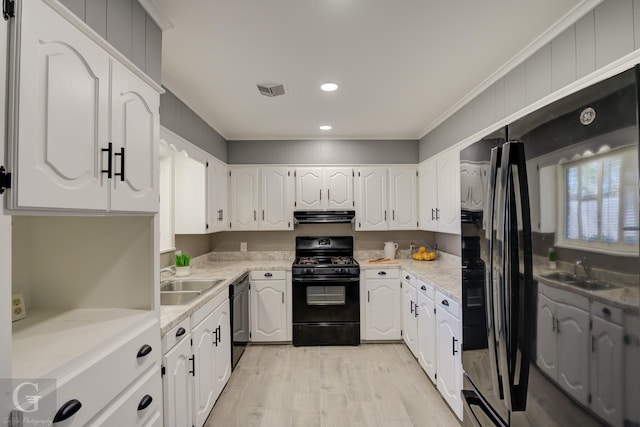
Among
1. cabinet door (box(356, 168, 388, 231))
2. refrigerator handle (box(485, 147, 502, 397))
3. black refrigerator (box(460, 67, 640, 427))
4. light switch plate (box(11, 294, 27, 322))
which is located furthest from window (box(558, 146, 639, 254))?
cabinet door (box(356, 168, 388, 231))

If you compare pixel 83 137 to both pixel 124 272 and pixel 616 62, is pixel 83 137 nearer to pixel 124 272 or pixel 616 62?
pixel 124 272

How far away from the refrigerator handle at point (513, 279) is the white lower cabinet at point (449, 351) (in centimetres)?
93

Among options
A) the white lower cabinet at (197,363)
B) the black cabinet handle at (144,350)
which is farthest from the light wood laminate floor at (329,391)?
the black cabinet handle at (144,350)

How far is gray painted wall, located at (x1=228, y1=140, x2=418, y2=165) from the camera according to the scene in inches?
161

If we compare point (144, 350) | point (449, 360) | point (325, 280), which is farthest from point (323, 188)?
point (144, 350)

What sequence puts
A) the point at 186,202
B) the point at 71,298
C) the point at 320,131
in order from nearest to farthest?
the point at 71,298 → the point at 186,202 → the point at 320,131

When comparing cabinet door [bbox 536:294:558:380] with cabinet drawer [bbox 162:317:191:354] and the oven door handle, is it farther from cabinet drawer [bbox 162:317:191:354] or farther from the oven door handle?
the oven door handle

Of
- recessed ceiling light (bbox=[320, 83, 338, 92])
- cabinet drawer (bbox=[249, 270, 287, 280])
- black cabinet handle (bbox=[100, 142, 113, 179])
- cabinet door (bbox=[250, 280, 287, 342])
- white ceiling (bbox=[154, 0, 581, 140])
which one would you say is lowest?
cabinet door (bbox=[250, 280, 287, 342])

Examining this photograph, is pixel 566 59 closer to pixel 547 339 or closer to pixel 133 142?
pixel 547 339

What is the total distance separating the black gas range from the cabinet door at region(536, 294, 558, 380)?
8.36 feet

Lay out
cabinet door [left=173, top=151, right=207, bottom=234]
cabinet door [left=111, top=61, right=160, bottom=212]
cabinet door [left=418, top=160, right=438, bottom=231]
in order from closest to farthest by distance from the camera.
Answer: cabinet door [left=111, top=61, right=160, bottom=212] < cabinet door [left=173, top=151, right=207, bottom=234] < cabinet door [left=418, top=160, right=438, bottom=231]

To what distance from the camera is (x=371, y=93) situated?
8.66 ft

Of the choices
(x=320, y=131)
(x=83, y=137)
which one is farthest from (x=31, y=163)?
(x=320, y=131)

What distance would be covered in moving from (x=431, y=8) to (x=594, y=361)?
5.24 feet
